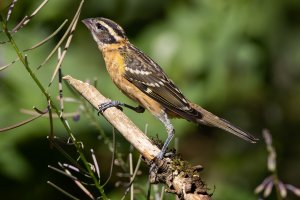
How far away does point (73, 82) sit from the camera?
3.15 meters

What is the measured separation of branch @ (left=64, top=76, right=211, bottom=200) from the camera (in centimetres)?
263

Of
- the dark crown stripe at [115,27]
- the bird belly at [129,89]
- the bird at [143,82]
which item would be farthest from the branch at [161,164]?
the dark crown stripe at [115,27]

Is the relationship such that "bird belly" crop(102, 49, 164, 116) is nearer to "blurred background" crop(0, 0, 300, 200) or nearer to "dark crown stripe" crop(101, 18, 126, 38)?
"dark crown stripe" crop(101, 18, 126, 38)

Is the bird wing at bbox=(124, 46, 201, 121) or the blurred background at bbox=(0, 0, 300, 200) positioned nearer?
the bird wing at bbox=(124, 46, 201, 121)

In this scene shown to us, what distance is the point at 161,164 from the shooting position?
284 centimetres

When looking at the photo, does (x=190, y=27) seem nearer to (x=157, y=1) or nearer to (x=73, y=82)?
(x=157, y=1)

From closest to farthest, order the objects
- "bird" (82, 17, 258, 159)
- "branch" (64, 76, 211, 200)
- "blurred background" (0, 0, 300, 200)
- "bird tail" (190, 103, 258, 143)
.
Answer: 1. "branch" (64, 76, 211, 200)
2. "bird tail" (190, 103, 258, 143)
3. "bird" (82, 17, 258, 159)
4. "blurred background" (0, 0, 300, 200)

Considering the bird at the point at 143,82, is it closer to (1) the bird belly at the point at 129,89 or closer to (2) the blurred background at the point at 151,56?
(1) the bird belly at the point at 129,89

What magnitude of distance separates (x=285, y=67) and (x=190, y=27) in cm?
157

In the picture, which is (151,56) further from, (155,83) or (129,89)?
(129,89)

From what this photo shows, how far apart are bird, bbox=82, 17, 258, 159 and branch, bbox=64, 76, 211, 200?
1.23m

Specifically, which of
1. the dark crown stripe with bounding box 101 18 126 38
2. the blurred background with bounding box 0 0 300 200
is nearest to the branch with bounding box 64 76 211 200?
the dark crown stripe with bounding box 101 18 126 38

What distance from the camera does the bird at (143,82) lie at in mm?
4441

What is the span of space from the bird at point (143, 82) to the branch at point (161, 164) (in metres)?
1.23
